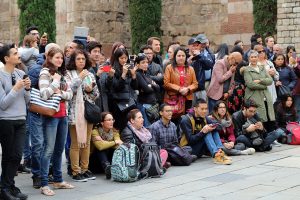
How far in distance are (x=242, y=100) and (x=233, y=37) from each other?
30.8 feet

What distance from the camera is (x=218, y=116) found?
390 inches

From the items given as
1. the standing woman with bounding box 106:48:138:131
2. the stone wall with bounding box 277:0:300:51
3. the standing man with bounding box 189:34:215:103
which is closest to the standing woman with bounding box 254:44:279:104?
the standing man with bounding box 189:34:215:103

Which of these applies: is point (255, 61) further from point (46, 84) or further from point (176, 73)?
point (46, 84)

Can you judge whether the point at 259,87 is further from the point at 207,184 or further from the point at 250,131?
the point at 207,184

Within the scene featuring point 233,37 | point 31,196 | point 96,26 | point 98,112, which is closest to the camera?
point 31,196

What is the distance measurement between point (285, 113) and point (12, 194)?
6251 millimetres

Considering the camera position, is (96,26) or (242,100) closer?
(242,100)

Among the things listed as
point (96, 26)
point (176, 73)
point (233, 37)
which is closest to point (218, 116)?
point (176, 73)

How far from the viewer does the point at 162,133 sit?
9180 millimetres

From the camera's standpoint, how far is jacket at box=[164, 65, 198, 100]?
10.0m

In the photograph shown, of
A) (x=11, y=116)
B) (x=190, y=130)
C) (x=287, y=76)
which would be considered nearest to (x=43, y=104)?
(x=11, y=116)

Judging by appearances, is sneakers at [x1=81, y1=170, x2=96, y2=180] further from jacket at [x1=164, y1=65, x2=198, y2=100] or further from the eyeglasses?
jacket at [x1=164, y1=65, x2=198, y2=100]

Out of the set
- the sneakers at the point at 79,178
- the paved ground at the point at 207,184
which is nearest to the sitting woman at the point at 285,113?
the paved ground at the point at 207,184

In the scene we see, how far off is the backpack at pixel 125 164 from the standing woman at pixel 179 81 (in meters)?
2.09
